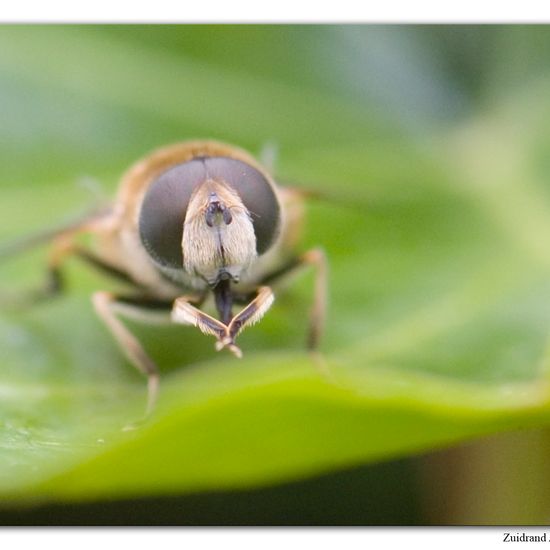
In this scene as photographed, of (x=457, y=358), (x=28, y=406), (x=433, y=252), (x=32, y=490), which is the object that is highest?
(x=433, y=252)

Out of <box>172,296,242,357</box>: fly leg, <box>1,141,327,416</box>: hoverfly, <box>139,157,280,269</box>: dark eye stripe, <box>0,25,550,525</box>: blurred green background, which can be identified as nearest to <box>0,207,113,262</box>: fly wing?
<box>1,141,327,416</box>: hoverfly

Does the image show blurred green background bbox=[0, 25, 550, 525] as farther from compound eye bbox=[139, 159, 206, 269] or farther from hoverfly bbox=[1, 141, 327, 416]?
compound eye bbox=[139, 159, 206, 269]

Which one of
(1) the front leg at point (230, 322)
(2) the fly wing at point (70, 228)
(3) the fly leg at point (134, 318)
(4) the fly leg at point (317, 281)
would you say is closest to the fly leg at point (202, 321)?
(1) the front leg at point (230, 322)

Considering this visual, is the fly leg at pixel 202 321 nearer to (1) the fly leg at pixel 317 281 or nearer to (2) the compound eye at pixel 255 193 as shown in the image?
(2) the compound eye at pixel 255 193

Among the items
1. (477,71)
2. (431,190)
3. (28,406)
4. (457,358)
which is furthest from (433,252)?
(28,406)
